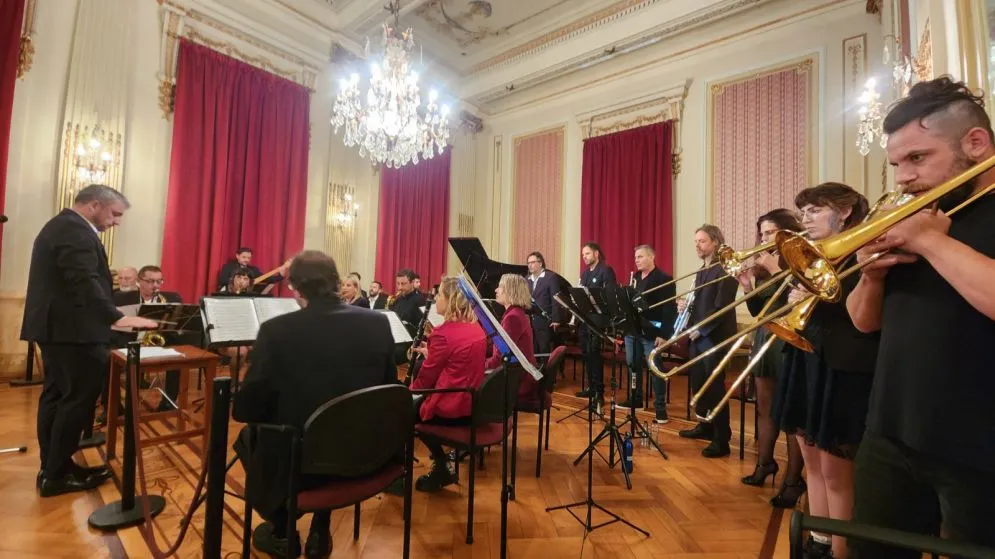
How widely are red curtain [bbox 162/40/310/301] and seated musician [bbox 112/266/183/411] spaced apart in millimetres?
1221

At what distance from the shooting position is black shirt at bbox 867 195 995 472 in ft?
2.69

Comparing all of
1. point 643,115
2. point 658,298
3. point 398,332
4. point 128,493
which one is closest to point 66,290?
point 128,493

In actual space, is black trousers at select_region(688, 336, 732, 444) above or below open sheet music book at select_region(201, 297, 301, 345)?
below

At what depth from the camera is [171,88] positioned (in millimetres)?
5512

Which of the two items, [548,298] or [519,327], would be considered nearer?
[519,327]

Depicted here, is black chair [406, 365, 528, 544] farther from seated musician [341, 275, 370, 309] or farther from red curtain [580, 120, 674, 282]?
red curtain [580, 120, 674, 282]

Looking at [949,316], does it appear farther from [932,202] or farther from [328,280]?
[328,280]

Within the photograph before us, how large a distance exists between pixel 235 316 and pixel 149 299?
7.75 feet

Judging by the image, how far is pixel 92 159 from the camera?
489cm

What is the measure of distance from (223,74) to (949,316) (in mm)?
7085

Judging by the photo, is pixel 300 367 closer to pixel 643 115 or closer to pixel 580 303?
pixel 580 303

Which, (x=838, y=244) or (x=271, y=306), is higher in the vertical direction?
(x=838, y=244)

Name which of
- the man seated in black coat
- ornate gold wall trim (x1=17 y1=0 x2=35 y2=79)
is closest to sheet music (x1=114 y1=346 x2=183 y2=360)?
the man seated in black coat

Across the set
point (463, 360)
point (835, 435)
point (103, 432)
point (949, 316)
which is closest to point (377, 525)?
point (463, 360)
